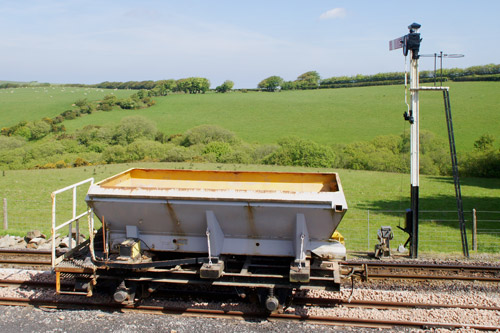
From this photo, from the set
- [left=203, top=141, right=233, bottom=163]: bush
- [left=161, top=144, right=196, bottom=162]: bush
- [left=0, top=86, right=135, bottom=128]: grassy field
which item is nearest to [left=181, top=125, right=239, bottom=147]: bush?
[left=203, top=141, right=233, bottom=163]: bush

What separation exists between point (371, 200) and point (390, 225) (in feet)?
24.7

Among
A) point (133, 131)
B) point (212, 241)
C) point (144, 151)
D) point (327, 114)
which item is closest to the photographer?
point (212, 241)

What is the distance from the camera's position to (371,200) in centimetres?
2806

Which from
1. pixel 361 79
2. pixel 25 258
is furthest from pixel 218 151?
pixel 361 79

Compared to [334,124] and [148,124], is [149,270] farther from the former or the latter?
[334,124]

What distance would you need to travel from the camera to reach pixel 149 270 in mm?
8180

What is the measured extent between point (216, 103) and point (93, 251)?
82.9m

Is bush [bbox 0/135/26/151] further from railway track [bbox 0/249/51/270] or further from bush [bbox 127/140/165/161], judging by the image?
railway track [bbox 0/249/51/270]

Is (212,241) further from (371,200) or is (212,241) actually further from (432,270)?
(371,200)

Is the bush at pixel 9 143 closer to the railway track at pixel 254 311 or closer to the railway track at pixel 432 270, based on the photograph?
the railway track at pixel 254 311

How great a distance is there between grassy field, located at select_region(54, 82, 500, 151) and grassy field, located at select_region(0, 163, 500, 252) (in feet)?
80.9

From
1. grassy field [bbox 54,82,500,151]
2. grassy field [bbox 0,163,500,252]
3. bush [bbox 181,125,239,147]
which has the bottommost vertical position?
grassy field [bbox 0,163,500,252]

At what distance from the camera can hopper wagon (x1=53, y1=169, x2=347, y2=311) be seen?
7.70 m

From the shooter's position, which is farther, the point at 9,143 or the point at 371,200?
the point at 9,143
